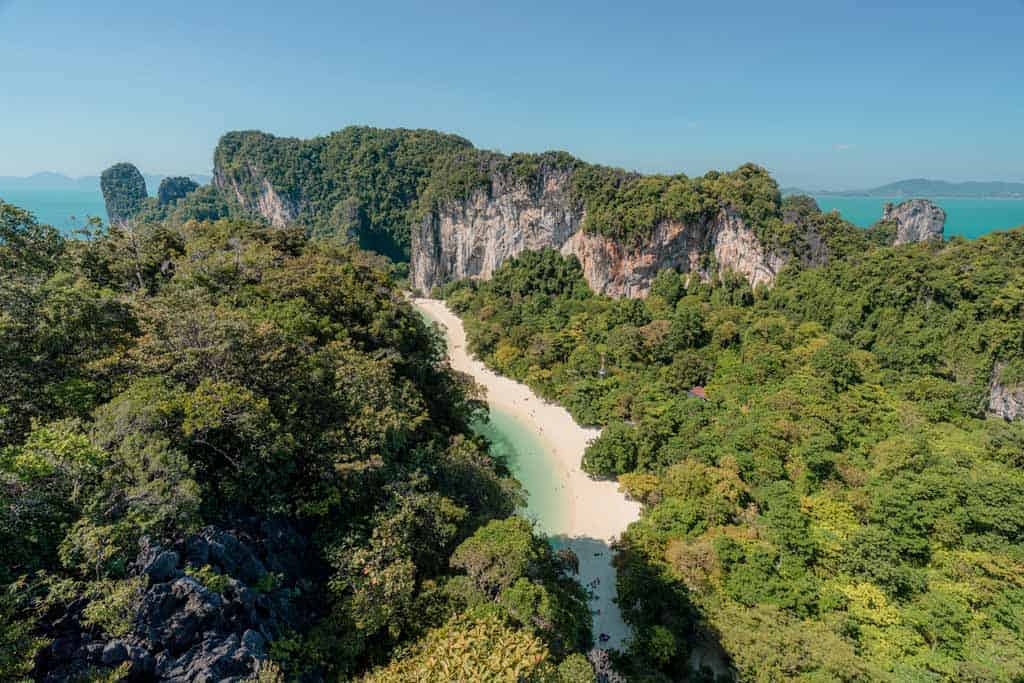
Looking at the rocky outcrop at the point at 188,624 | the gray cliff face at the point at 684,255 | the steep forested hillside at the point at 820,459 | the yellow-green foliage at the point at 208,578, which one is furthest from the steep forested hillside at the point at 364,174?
the yellow-green foliage at the point at 208,578

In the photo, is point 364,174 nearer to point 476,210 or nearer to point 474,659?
point 476,210

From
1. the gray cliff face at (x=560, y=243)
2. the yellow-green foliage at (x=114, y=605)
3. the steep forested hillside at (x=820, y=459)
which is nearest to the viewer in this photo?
the yellow-green foliage at (x=114, y=605)

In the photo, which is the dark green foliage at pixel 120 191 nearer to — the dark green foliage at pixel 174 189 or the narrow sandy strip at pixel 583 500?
the dark green foliage at pixel 174 189

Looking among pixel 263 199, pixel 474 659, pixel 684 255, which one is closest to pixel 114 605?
pixel 474 659

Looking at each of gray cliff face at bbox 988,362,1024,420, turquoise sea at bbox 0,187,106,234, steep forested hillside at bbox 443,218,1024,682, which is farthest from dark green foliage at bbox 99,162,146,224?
gray cliff face at bbox 988,362,1024,420

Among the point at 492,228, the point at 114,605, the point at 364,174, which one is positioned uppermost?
the point at 364,174

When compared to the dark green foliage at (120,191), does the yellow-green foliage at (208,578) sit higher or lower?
lower

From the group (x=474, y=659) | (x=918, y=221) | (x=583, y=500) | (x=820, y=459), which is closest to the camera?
(x=474, y=659)
